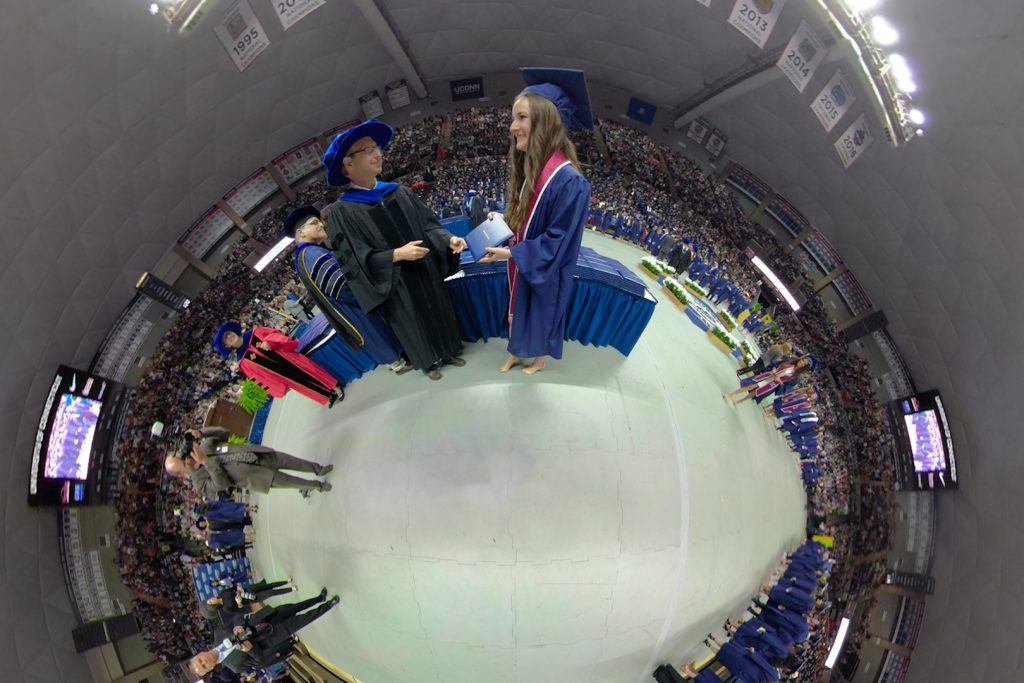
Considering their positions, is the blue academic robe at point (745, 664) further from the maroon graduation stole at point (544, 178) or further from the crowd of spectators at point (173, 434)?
the crowd of spectators at point (173, 434)

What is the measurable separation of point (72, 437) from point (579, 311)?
347 inches

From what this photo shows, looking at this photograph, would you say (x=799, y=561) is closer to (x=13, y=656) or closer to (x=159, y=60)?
(x=159, y=60)

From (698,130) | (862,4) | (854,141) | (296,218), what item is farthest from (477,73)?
(854,141)

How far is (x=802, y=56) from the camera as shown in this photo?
5.71 metres

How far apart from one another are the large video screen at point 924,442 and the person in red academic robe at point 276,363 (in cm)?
935

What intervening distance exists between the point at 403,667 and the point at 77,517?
676 cm

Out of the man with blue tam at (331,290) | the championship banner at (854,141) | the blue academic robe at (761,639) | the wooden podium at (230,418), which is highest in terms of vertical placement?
the championship banner at (854,141)

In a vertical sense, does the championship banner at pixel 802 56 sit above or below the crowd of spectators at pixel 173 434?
above

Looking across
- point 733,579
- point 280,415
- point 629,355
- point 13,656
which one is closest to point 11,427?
point 13,656

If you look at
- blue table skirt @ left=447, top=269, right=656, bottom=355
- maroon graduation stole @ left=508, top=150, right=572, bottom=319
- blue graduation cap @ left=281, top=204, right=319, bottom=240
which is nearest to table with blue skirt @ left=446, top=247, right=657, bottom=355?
blue table skirt @ left=447, top=269, right=656, bottom=355

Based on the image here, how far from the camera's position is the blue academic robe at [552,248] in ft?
11.2

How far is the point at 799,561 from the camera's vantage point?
20.1ft

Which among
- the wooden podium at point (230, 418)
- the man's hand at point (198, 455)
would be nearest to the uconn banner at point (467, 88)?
the wooden podium at point (230, 418)

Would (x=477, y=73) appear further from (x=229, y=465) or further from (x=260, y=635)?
(x=260, y=635)
